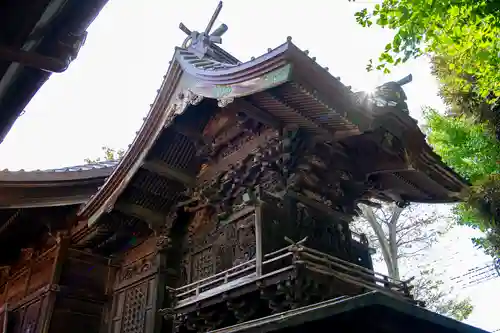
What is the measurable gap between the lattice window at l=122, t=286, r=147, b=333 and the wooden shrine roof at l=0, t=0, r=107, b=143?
6.16 m

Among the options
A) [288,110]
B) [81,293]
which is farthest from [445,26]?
[81,293]

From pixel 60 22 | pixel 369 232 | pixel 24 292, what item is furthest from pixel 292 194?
pixel 369 232

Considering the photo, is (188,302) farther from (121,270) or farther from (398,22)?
(398,22)

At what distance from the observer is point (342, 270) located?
6434 millimetres

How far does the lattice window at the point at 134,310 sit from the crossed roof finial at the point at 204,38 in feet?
15.5

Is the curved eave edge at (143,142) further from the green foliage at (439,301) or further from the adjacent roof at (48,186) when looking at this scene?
the green foliage at (439,301)

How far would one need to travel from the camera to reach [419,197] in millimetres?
8555

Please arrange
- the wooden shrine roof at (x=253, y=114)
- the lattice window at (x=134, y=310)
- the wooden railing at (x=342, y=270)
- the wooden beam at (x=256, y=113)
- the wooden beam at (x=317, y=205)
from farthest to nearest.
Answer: the lattice window at (x=134, y=310) → the wooden beam at (x=317, y=205) → the wooden beam at (x=256, y=113) → the wooden shrine roof at (x=253, y=114) → the wooden railing at (x=342, y=270)

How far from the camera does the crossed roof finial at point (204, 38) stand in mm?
8562

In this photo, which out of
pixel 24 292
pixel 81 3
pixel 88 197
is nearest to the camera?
pixel 81 3

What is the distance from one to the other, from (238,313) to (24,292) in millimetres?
6617

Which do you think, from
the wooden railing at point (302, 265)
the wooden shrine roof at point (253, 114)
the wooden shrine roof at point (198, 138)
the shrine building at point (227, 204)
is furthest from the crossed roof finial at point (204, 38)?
the wooden railing at point (302, 265)

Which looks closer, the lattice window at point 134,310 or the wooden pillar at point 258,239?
the wooden pillar at point 258,239

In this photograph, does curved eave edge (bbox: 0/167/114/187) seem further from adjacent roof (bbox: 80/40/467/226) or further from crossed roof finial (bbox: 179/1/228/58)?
crossed roof finial (bbox: 179/1/228/58)
